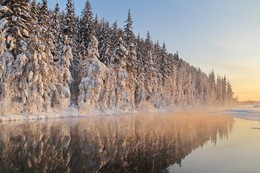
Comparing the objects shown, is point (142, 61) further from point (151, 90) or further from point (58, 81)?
point (58, 81)

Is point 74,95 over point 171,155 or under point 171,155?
over

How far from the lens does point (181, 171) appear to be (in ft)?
32.0

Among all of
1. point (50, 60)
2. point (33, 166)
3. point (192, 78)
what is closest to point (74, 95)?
point (50, 60)

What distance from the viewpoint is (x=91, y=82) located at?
143ft

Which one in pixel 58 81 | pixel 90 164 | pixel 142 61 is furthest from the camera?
pixel 142 61

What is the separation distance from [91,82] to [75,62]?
8.63 metres

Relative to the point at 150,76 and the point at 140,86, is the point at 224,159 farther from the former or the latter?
the point at 150,76

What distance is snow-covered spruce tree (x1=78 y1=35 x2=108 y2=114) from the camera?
43156mm

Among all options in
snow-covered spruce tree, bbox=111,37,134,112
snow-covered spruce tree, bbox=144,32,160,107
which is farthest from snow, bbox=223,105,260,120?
snow-covered spruce tree, bbox=111,37,134,112

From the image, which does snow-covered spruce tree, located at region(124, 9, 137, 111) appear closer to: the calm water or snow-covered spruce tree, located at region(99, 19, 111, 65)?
snow-covered spruce tree, located at region(99, 19, 111, 65)

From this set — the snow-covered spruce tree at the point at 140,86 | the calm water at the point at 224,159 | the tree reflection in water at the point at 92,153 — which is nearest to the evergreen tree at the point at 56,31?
the snow-covered spruce tree at the point at 140,86

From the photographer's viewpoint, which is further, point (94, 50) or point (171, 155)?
point (94, 50)

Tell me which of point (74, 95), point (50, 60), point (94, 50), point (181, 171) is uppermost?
point (94, 50)

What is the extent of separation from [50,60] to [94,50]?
32.1 ft
